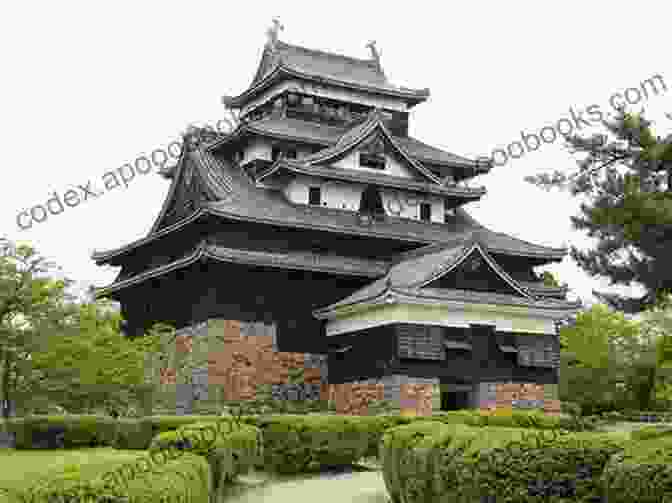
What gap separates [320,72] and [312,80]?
1.51m

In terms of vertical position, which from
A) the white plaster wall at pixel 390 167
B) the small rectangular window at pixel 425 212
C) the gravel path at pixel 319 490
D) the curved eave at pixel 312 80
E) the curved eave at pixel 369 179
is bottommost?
the gravel path at pixel 319 490

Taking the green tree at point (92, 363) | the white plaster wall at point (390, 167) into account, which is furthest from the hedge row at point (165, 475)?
the white plaster wall at point (390, 167)

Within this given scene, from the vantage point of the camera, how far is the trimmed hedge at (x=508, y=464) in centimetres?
903

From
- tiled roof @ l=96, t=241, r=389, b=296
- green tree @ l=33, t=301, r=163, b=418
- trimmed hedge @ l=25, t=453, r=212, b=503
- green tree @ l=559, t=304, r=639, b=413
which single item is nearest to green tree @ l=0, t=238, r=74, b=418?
green tree @ l=33, t=301, r=163, b=418

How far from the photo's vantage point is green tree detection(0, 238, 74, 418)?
28562mm

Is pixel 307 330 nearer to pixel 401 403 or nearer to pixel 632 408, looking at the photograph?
pixel 401 403

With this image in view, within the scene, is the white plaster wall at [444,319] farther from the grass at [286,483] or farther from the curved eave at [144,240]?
the grass at [286,483]

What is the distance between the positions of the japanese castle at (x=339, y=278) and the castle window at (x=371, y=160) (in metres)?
0.05

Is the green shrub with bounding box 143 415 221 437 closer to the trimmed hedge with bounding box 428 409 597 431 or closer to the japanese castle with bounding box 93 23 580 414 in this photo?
the trimmed hedge with bounding box 428 409 597 431

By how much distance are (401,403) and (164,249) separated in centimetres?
1316

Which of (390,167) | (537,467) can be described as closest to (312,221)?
(390,167)

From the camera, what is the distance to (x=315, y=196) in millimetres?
36438

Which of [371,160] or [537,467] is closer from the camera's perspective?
[537,467]

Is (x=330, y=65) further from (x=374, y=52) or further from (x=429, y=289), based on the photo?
(x=429, y=289)
